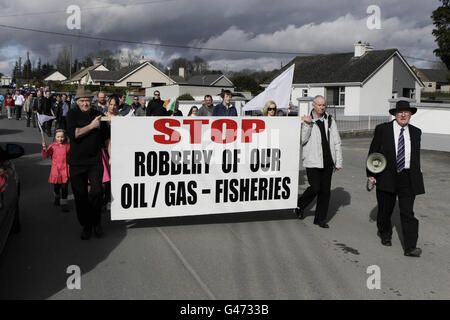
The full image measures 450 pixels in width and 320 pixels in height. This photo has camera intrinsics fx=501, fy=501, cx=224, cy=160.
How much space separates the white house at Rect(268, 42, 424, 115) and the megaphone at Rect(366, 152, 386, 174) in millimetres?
33781

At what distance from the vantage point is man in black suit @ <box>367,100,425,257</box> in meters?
6.02

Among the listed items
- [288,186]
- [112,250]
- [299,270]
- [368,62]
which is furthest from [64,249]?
[368,62]

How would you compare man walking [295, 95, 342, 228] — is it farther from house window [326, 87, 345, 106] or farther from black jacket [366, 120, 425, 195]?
house window [326, 87, 345, 106]

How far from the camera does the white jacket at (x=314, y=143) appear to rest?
707 cm

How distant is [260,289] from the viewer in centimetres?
477

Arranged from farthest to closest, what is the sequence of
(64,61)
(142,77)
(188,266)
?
(64,61) → (142,77) → (188,266)

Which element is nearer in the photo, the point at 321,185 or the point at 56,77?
the point at 321,185

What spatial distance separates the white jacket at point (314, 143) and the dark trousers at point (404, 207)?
0.96 meters

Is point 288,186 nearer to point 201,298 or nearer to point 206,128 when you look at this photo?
point 206,128

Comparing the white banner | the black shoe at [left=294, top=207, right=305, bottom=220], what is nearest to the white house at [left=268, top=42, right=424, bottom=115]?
the black shoe at [left=294, top=207, right=305, bottom=220]

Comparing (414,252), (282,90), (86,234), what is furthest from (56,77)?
(414,252)

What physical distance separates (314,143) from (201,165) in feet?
5.40

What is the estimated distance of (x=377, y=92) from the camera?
3991 centimetres

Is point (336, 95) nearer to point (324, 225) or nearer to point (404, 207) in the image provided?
point (324, 225)
